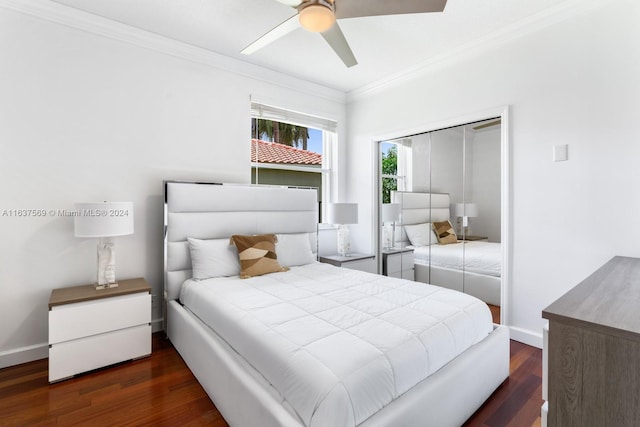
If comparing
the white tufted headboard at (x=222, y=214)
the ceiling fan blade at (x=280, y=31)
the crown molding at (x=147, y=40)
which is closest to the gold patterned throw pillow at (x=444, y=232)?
the white tufted headboard at (x=222, y=214)

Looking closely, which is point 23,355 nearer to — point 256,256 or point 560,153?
point 256,256

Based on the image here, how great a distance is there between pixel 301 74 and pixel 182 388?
3.33 m

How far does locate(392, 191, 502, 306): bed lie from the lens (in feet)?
9.46

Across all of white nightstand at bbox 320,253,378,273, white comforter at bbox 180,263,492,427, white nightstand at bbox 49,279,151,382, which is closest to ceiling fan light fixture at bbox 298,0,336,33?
white comforter at bbox 180,263,492,427

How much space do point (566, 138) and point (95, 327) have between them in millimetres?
3831

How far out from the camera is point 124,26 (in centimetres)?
265

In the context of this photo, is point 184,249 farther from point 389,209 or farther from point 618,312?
point 618,312

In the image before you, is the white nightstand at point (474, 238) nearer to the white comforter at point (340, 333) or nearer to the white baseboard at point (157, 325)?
the white comforter at point (340, 333)

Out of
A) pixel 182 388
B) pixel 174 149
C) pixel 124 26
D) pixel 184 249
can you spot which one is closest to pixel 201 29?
pixel 124 26

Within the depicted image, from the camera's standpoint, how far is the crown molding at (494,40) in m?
2.34

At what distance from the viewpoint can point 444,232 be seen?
10.7ft

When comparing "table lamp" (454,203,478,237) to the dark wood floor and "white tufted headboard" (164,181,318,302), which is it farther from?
"white tufted headboard" (164,181,318,302)

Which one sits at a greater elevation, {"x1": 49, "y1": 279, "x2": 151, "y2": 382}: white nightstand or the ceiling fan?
the ceiling fan

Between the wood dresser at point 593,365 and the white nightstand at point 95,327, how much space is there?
257 cm
